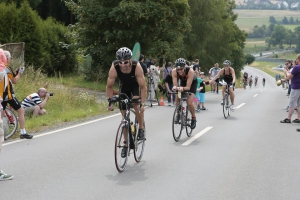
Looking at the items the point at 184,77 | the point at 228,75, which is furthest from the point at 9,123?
the point at 228,75

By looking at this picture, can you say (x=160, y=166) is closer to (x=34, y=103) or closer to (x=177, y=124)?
(x=177, y=124)

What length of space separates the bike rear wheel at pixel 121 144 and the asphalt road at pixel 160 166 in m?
0.14

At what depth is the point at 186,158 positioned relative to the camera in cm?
929

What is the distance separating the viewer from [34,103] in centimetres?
1431

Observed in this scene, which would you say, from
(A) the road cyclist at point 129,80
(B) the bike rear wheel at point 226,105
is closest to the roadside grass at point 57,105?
(B) the bike rear wheel at point 226,105

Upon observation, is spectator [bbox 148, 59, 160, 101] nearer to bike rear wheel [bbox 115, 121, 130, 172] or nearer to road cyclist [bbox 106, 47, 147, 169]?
road cyclist [bbox 106, 47, 147, 169]

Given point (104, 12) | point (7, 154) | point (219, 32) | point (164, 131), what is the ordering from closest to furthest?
point (7, 154)
point (164, 131)
point (104, 12)
point (219, 32)

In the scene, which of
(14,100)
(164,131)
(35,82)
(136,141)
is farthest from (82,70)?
(136,141)

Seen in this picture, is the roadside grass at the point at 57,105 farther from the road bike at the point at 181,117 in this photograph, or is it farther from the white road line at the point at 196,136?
the white road line at the point at 196,136

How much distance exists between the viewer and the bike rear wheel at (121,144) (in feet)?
25.7

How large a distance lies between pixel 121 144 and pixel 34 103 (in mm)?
6913

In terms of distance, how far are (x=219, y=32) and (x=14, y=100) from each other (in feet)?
145

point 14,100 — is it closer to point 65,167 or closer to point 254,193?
point 65,167

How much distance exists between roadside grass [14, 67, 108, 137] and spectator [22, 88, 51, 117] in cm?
21
